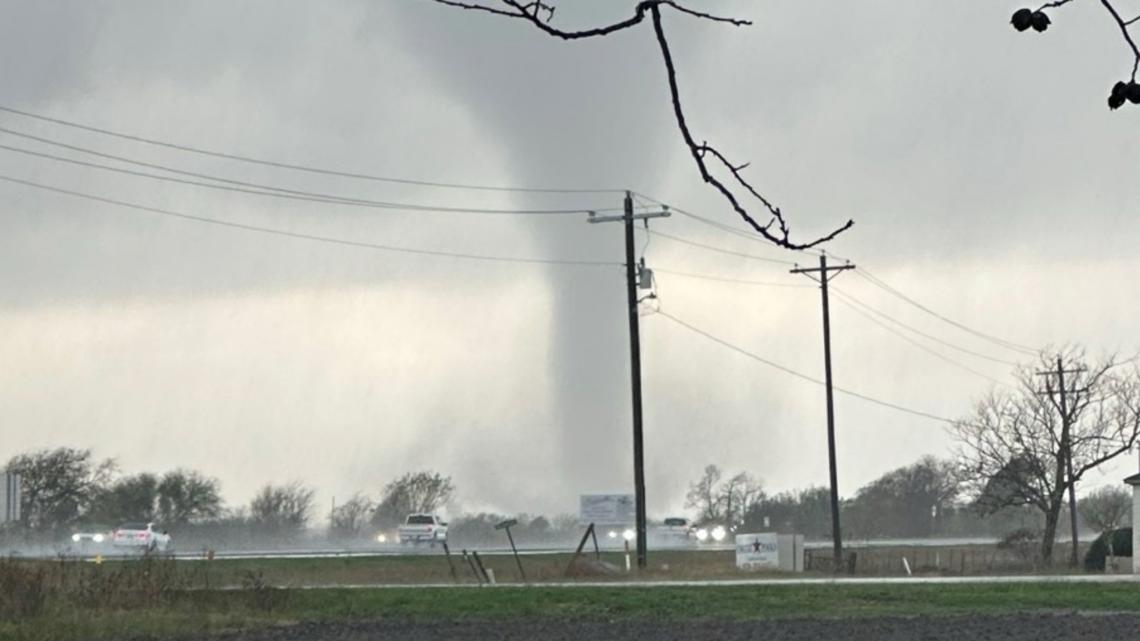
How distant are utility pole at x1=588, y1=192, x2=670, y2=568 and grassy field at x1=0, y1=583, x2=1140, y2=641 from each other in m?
13.1

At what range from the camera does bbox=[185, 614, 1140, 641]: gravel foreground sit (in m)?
26.3

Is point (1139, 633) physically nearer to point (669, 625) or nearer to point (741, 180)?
point (669, 625)

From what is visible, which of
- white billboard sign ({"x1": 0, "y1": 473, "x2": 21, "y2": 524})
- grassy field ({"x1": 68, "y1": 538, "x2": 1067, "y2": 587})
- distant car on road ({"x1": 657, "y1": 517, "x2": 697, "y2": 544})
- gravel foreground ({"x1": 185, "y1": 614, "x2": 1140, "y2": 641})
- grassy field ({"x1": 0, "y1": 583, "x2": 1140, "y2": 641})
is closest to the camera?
gravel foreground ({"x1": 185, "y1": 614, "x2": 1140, "y2": 641})

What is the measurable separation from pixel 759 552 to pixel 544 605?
906 inches

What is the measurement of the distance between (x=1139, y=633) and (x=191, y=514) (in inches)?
3721

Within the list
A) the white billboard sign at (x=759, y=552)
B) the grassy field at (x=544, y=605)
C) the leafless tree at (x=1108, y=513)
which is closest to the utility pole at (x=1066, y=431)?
the leafless tree at (x=1108, y=513)

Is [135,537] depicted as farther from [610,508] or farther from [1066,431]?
[1066,431]

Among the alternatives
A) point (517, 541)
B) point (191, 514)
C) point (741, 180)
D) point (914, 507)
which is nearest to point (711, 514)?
point (914, 507)

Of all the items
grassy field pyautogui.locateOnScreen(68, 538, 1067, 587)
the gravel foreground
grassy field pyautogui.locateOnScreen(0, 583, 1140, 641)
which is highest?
grassy field pyautogui.locateOnScreen(68, 538, 1067, 587)

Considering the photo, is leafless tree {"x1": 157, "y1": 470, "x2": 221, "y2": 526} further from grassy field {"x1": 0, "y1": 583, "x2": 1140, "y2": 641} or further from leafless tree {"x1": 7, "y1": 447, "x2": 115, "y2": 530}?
grassy field {"x1": 0, "y1": 583, "x2": 1140, "y2": 641}

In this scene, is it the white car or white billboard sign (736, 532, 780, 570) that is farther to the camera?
the white car

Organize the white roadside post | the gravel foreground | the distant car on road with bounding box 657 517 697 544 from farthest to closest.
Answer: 1. the distant car on road with bounding box 657 517 697 544
2. the white roadside post
3. the gravel foreground

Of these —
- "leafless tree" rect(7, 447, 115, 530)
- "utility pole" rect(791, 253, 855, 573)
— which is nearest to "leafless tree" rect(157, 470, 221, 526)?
"leafless tree" rect(7, 447, 115, 530)

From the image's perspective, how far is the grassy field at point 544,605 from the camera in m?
30.3
